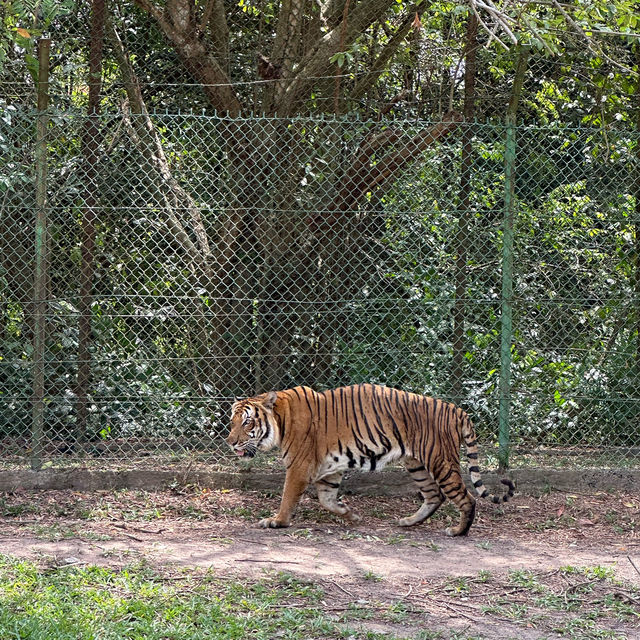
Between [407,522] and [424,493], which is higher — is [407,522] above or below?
below

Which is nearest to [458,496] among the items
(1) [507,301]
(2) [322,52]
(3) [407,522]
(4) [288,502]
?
(3) [407,522]

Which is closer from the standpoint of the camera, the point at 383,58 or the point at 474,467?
the point at 474,467

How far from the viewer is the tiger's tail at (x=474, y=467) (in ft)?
20.6

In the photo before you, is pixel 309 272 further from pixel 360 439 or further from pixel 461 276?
pixel 360 439

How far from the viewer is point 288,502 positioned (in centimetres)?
615

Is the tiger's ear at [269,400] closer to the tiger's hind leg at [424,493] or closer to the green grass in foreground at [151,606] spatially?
the tiger's hind leg at [424,493]

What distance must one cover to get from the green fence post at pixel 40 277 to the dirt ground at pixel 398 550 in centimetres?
49

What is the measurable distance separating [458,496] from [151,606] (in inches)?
98.6

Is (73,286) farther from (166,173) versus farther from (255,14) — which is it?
(255,14)

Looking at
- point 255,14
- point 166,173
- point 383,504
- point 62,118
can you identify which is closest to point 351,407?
point 383,504

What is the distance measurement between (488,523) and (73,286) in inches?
140

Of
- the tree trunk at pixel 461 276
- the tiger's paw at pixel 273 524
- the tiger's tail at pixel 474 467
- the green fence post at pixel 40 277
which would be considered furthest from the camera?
the tree trunk at pixel 461 276

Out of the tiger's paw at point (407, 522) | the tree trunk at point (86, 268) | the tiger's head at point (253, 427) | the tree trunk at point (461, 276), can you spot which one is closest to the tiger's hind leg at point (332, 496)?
the tiger's paw at point (407, 522)

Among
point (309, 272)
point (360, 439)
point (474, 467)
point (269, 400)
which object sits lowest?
point (474, 467)
